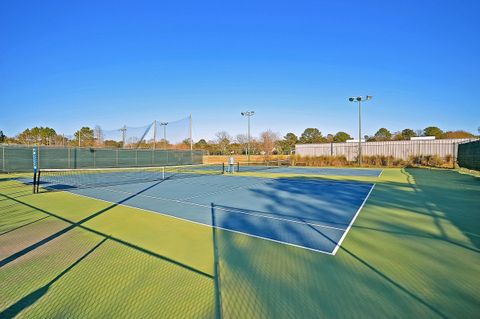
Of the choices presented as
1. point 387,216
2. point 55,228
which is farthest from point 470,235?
point 55,228

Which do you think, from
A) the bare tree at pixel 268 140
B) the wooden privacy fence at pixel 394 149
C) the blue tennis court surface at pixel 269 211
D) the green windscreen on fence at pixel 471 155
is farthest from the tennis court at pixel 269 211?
the bare tree at pixel 268 140

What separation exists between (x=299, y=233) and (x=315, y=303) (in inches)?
87.9

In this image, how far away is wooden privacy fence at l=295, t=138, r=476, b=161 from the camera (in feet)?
85.7

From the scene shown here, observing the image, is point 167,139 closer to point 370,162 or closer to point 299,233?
point 370,162

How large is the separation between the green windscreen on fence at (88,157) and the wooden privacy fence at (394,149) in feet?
52.2

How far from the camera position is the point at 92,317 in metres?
2.42

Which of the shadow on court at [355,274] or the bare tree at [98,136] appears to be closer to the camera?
the shadow on court at [355,274]

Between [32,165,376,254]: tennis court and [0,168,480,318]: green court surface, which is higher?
[32,165,376,254]: tennis court

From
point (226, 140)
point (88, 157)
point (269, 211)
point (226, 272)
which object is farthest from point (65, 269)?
point (226, 140)

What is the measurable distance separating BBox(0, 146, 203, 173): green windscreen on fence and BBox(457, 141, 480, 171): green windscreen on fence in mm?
25975

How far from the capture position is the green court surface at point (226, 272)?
8.36 feet

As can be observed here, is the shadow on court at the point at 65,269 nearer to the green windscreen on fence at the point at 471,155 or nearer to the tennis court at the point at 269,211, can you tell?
the tennis court at the point at 269,211

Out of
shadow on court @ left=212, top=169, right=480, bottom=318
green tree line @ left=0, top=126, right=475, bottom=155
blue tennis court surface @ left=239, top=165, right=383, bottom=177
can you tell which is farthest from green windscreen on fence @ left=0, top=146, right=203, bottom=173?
shadow on court @ left=212, top=169, right=480, bottom=318

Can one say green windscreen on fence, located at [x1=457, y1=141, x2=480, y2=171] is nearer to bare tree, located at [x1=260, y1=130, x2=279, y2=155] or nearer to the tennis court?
the tennis court
